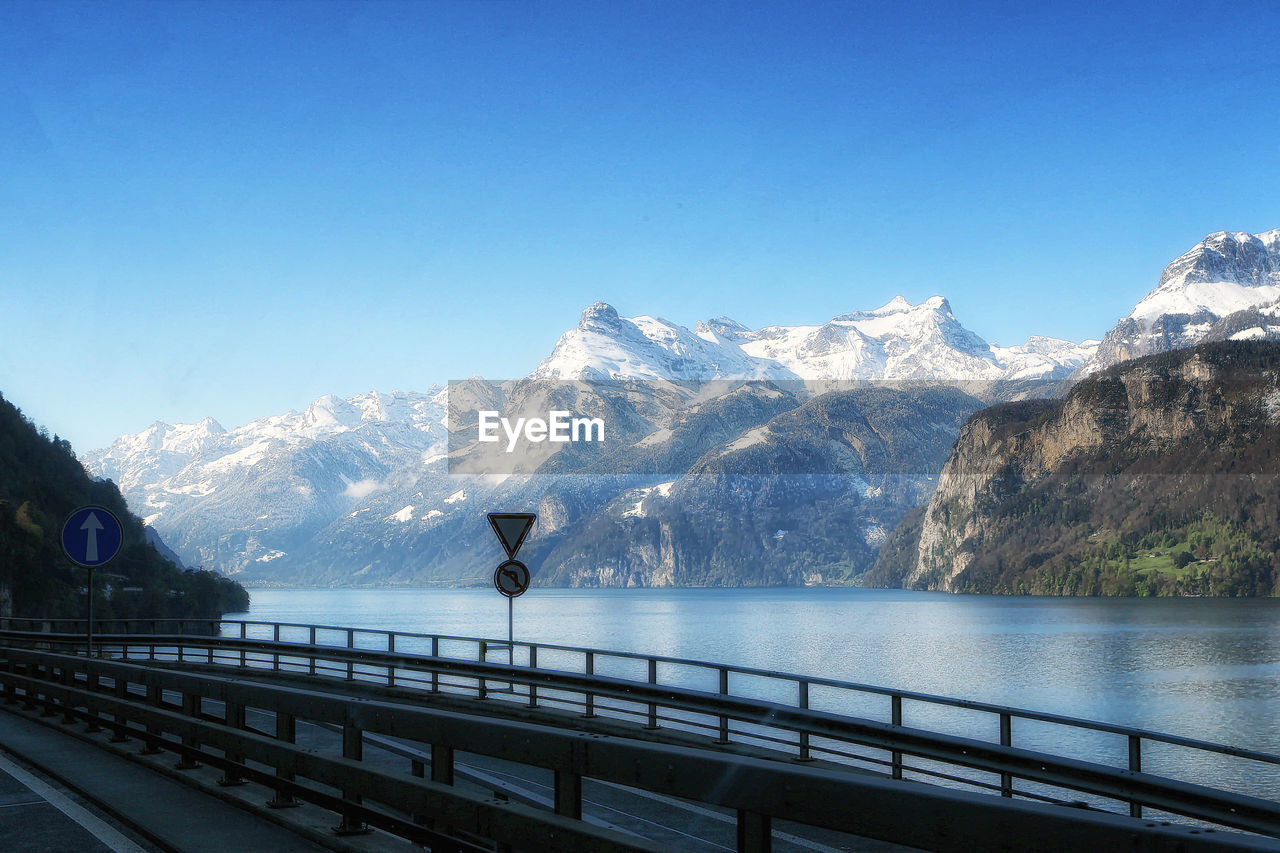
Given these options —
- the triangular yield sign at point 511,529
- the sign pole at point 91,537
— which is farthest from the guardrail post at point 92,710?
the triangular yield sign at point 511,529

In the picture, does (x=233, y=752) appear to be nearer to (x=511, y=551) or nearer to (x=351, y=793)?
(x=351, y=793)

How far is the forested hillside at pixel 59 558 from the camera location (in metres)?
103

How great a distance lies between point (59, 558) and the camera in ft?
364

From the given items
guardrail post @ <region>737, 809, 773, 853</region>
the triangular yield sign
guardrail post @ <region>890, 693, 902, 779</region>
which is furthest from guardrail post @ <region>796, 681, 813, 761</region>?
guardrail post @ <region>737, 809, 773, 853</region>

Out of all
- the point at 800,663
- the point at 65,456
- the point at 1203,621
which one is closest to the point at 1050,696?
the point at 800,663

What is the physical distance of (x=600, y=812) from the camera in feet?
41.4

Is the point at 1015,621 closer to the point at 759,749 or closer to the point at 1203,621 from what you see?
the point at 1203,621

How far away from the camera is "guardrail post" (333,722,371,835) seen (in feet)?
27.8

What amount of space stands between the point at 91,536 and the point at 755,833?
16579 mm

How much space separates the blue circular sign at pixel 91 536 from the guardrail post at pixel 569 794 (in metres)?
14.6

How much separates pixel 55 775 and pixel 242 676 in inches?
612

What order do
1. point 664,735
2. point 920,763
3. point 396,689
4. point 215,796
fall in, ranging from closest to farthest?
1. point 215,796
2. point 664,735
3. point 396,689
4. point 920,763

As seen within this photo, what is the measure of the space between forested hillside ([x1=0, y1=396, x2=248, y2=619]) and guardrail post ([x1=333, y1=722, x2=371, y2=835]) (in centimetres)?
9997

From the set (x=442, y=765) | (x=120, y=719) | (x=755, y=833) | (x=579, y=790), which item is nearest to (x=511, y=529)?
(x=120, y=719)
